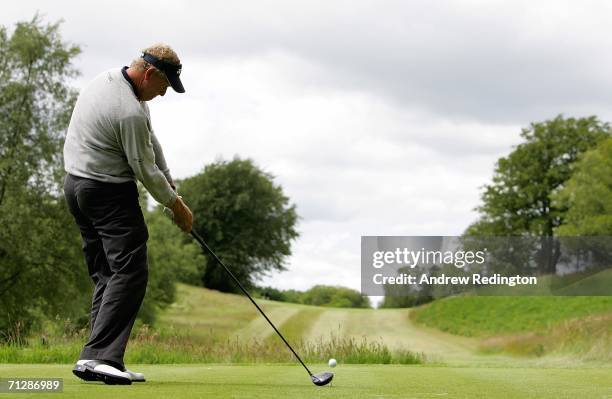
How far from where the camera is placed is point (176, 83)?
575 cm

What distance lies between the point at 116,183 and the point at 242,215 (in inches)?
2419

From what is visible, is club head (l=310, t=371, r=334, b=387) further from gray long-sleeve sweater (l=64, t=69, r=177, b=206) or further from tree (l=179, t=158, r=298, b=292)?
tree (l=179, t=158, r=298, b=292)

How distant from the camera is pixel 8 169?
32.9m

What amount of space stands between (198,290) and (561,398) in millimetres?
60859

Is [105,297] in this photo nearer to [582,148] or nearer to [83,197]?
[83,197]

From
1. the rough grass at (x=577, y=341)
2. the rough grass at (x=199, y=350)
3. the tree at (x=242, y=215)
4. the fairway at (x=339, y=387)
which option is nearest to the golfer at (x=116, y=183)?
the fairway at (x=339, y=387)

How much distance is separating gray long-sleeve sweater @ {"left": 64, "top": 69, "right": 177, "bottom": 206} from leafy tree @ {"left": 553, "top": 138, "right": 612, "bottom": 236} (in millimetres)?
43503

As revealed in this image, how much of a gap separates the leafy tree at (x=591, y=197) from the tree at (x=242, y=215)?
969 inches

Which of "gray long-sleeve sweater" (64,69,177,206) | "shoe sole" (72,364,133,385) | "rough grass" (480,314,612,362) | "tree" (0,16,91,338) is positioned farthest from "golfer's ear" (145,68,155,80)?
"tree" (0,16,91,338)

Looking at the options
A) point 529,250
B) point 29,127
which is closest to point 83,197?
point 29,127

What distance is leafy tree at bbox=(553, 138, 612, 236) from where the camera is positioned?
153 feet

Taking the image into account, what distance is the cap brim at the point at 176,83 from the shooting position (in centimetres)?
572

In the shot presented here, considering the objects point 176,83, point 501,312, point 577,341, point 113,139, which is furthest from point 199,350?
point 501,312

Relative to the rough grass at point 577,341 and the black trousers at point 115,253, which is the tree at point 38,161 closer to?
the rough grass at point 577,341
